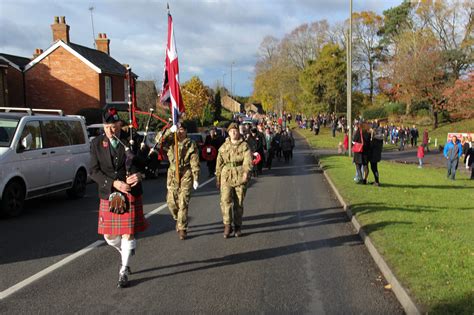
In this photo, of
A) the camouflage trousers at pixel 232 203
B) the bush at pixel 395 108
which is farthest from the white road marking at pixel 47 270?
the bush at pixel 395 108

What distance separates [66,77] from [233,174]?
102 ft

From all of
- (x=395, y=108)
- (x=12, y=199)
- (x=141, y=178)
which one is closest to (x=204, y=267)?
(x=141, y=178)

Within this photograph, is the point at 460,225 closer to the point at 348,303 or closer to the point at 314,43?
the point at 348,303

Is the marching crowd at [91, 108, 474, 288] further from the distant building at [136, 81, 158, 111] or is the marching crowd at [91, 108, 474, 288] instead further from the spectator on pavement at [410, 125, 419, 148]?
the spectator on pavement at [410, 125, 419, 148]

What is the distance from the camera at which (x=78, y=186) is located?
1221cm

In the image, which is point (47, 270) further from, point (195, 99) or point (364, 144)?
point (195, 99)

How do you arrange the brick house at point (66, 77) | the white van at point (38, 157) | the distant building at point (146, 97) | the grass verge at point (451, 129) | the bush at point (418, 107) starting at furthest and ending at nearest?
the bush at point (418, 107) < the grass verge at point (451, 129) < the distant building at point (146, 97) < the brick house at point (66, 77) < the white van at point (38, 157)

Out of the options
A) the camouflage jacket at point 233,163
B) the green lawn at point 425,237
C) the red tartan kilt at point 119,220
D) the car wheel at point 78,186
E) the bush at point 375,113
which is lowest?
the green lawn at point 425,237

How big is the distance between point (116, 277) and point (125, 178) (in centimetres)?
130

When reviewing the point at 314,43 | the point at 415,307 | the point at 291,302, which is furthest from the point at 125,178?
the point at 314,43

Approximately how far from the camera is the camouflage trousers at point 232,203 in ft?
25.3

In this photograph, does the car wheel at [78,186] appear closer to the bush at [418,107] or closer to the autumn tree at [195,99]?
the autumn tree at [195,99]

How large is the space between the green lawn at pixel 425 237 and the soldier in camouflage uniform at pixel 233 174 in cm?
227

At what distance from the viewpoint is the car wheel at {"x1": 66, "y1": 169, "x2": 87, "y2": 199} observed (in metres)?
12.0
